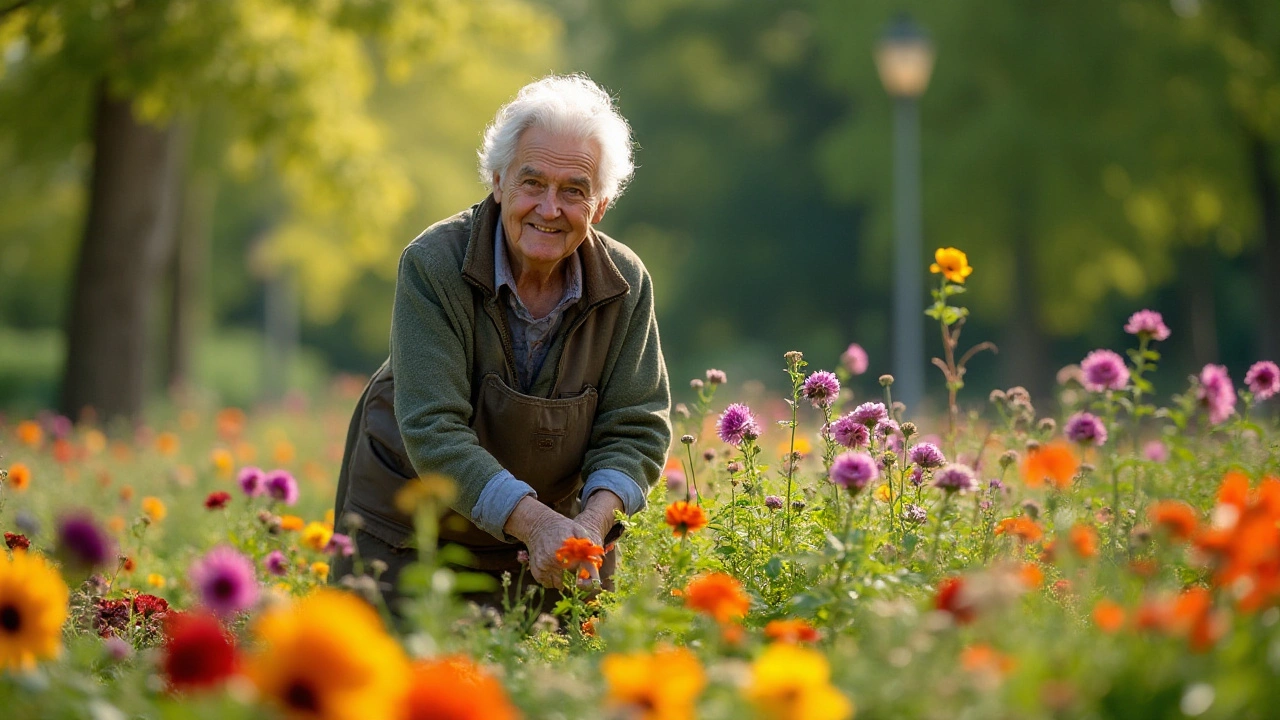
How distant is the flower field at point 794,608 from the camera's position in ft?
5.47

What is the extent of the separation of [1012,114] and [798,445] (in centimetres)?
1358

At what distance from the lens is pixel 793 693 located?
159 centimetres

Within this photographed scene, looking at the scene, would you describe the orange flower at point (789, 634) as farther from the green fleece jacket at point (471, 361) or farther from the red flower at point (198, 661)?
the green fleece jacket at point (471, 361)

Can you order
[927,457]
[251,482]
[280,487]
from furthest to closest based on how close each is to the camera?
[251,482] → [280,487] → [927,457]

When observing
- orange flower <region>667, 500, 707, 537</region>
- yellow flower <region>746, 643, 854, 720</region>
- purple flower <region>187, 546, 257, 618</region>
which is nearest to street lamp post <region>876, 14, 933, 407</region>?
orange flower <region>667, 500, 707, 537</region>

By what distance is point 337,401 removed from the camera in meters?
13.3

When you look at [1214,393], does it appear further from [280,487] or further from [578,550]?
[280,487]

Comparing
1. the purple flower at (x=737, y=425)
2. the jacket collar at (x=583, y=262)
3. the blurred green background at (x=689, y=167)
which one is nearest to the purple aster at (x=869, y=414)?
the purple flower at (x=737, y=425)

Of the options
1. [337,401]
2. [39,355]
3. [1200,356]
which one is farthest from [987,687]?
[39,355]

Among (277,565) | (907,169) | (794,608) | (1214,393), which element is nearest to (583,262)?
(277,565)

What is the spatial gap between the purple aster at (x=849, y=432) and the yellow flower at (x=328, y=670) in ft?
6.54

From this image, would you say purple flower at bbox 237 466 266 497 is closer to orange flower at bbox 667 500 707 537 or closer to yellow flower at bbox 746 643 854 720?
orange flower at bbox 667 500 707 537

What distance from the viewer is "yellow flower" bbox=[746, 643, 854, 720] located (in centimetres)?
159

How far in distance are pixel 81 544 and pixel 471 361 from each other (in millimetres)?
1717
